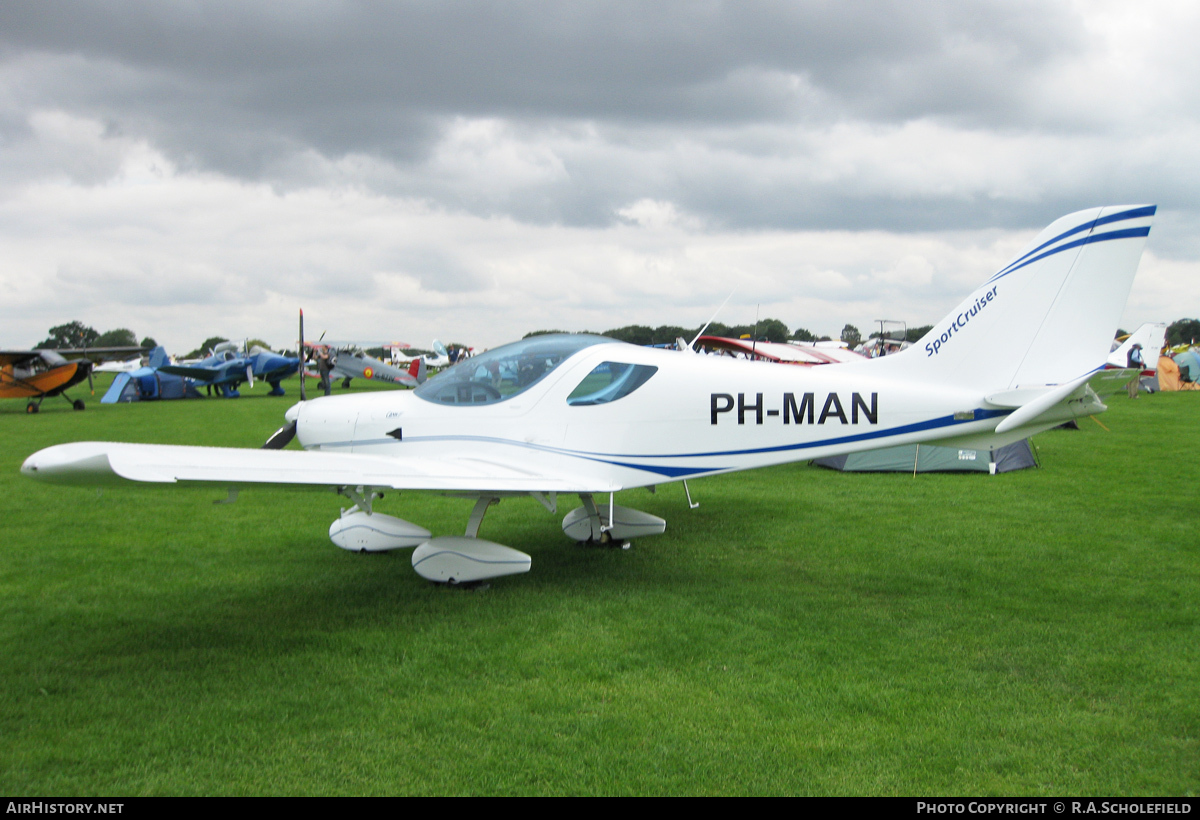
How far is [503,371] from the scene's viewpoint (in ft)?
21.7

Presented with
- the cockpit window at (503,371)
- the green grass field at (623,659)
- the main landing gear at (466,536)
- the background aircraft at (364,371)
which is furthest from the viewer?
the background aircraft at (364,371)

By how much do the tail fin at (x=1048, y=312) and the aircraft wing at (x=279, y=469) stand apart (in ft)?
9.71

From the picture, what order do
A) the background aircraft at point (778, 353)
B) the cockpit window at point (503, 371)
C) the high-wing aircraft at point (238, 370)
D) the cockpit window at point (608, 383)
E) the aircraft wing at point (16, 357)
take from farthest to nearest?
the high-wing aircraft at point (238, 370), the aircraft wing at point (16, 357), the background aircraft at point (778, 353), the cockpit window at point (503, 371), the cockpit window at point (608, 383)

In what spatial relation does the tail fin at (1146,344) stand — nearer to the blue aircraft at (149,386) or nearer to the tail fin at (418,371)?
the tail fin at (418,371)

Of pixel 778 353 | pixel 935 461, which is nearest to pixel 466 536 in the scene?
pixel 935 461

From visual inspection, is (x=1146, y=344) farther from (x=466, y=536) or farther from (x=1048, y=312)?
(x=466, y=536)

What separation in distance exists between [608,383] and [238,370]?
100.0 feet

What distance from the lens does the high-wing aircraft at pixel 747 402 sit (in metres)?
5.93

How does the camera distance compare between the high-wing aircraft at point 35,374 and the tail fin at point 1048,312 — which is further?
the high-wing aircraft at point 35,374

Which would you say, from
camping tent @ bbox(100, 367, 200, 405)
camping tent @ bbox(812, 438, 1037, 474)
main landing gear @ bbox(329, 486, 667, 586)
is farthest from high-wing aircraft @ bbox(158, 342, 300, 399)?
main landing gear @ bbox(329, 486, 667, 586)

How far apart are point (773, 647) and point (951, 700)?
42.4 inches

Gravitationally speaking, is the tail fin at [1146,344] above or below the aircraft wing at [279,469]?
above

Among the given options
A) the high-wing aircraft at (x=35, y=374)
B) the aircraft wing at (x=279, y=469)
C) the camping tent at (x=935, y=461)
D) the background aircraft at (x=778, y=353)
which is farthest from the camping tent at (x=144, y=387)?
the aircraft wing at (x=279, y=469)
